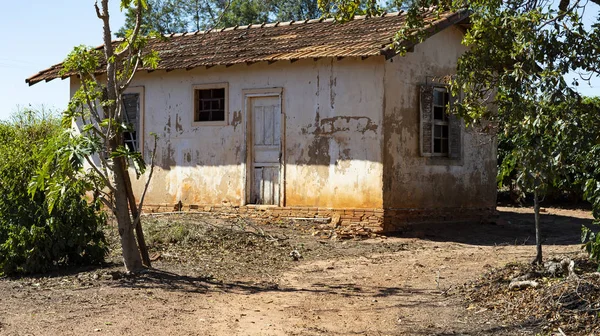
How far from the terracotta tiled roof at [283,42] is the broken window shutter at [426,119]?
4.00 feet

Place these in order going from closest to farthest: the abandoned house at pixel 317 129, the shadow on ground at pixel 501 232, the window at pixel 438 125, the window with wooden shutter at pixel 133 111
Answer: the shadow on ground at pixel 501 232, the abandoned house at pixel 317 129, the window at pixel 438 125, the window with wooden shutter at pixel 133 111

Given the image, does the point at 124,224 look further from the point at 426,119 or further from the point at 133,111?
the point at 133,111

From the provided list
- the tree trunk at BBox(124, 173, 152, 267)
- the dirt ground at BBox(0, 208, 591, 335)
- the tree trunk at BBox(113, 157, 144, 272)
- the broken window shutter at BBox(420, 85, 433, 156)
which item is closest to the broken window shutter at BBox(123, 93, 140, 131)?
the dirt ground at BBox(0, 208, 591, 335)

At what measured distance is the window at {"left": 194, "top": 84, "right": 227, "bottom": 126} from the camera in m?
15.1

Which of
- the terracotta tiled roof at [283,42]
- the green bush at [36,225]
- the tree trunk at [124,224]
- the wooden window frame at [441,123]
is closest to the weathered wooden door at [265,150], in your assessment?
the terracotta tiled roof at [283,42]

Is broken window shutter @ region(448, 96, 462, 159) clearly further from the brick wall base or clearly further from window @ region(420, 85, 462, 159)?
the brick wall base

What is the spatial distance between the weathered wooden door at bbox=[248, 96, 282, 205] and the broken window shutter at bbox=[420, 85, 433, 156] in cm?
A: 266

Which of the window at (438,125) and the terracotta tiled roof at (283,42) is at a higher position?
the terracotta tiled roof at (283,42)

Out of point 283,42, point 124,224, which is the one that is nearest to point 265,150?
point 283,42

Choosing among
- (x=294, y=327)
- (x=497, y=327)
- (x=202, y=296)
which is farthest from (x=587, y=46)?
(x=202, y=296)

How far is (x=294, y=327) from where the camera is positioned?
22.3ft

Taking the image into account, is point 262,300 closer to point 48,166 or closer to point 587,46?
point 48,166

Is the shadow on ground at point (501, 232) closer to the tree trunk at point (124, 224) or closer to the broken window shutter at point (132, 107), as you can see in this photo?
the tree trunk at point (124, 224)

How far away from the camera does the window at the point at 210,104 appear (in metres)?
15.1
